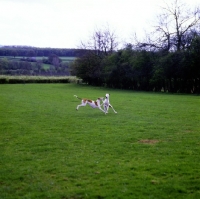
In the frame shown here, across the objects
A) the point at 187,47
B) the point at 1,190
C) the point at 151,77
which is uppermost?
the point at 187,47

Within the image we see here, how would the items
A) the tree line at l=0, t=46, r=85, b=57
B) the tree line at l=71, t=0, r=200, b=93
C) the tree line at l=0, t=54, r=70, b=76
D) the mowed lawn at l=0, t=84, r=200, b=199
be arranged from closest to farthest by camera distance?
the mowed lawn at l=0, t=84, r=200, b=199, the tree line at l=71, t=0, r=200, b=93, the tree line at l=0, t=54, r=70, b=76, the tree line at l=0, t=46, r=85, b=57

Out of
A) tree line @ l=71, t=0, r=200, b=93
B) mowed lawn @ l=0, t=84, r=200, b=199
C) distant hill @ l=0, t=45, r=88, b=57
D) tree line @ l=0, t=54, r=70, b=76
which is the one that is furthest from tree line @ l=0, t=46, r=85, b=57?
mowed lawn @ l=0, t=84, r=200, b=199

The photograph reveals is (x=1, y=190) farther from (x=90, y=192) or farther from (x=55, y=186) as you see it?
(x=90, y=192)

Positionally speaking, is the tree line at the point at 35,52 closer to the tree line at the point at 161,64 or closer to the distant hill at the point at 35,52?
the distant hill at the point at 35,52

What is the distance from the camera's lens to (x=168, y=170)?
27.1 feet

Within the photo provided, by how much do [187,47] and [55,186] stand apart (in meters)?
40.9

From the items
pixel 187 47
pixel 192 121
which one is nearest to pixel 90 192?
pixel 192 121

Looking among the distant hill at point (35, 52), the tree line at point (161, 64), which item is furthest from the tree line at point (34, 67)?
the tree line at point (161, 64)

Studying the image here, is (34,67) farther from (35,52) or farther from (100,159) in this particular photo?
(100,159)

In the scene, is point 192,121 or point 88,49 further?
point 88,49

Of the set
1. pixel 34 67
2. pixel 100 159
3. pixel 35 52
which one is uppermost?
pixel 35 52

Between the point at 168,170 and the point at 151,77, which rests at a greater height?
the point at 151,77

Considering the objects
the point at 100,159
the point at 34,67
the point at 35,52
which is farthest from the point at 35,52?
the point at 100,159

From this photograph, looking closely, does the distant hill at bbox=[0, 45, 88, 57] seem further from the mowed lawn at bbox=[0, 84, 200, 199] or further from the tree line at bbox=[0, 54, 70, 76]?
the mowed lawn at bbox=[0, 84, 200, 199]
